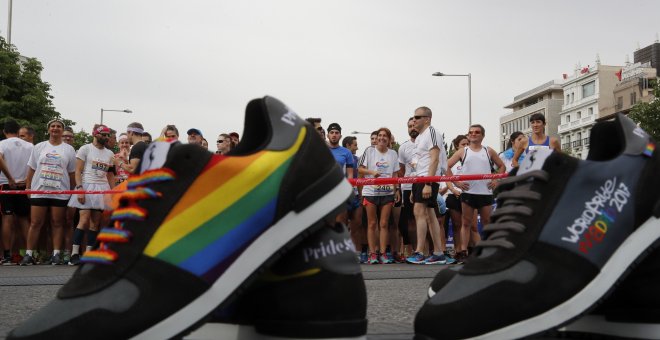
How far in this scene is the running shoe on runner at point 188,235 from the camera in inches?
59.6

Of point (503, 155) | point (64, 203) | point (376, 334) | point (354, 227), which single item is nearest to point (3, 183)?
point (64, 203)

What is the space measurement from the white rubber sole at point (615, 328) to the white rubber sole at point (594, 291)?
0.12 metres

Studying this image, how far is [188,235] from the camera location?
5.34 feet

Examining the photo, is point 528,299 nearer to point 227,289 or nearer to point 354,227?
point 227,289

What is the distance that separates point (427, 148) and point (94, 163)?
165 inches

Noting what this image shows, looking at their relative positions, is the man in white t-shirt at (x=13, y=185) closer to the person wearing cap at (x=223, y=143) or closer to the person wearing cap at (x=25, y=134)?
the person wearing cap at (x=25, y=134)

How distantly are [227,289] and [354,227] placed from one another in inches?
283

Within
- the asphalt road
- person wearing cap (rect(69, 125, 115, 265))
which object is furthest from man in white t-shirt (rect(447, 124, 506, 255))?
person wearing cap (rect(69, 125, 115, 265))

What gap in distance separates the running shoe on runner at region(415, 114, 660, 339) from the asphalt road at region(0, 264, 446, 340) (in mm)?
459

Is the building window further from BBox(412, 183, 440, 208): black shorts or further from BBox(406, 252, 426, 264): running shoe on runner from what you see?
BBox(412, 183, 440, 208): black shorts

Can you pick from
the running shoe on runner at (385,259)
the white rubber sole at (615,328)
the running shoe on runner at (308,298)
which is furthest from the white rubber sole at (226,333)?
the running shoe on runner at (385,259)

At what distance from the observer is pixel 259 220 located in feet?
5.56

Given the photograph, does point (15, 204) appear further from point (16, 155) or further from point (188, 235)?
point (188, 235)

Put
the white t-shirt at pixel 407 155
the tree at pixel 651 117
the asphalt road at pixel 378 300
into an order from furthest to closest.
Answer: the tree at pixel 651 117 < the white t-shirt at pixel 407 155 < the asphalt road at pixel 378 300
